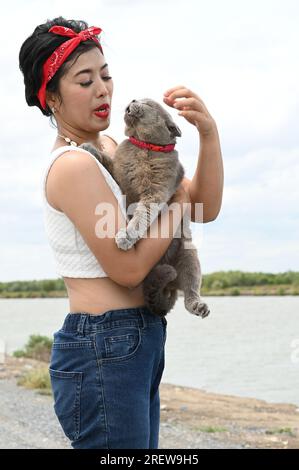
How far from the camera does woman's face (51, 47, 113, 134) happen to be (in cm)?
280

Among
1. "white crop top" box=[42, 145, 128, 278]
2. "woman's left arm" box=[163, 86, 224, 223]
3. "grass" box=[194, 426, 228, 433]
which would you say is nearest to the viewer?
"white crop top" box=[42, 145, 128, 278]

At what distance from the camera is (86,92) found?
2.79 metres

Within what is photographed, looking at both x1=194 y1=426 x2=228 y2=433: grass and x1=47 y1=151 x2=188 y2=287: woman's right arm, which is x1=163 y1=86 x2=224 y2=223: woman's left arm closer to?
x1=47 y1=151 x2=188 y2=287: woman's right arm

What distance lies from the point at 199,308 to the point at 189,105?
34.5 inches

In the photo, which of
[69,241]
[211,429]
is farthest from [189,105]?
[211,429]

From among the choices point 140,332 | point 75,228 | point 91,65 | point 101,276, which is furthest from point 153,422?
point 91,65

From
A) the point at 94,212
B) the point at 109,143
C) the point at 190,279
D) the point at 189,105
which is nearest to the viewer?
the point at 94,212

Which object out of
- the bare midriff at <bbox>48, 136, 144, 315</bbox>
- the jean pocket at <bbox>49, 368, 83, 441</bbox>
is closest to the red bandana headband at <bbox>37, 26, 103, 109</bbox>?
the bare midriff at <bbox>48, 136, 144, 315</bbox>

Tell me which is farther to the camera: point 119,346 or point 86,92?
point 86,92

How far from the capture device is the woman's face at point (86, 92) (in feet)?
9.20

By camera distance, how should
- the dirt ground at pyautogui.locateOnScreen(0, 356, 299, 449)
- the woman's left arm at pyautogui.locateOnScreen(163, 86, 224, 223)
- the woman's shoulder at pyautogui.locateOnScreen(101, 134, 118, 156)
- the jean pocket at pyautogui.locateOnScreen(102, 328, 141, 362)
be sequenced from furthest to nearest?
1. the dirt ground at pyautogui.locateOnScreen(0, 356, 299, 449)
2. the woman's shoulder at pyautogui.locateOnScreen(101, 134, 118, 156)
3. the woman's left arm at pyautogui.locateOnScreen(163, 86, 224, 223)
4. the jean pocket at pyautogui.locateOnScreen(102, 328, 141, 362)

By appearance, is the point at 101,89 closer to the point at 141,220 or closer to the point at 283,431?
→ the point at 141,220

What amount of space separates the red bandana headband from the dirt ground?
6387 mm
